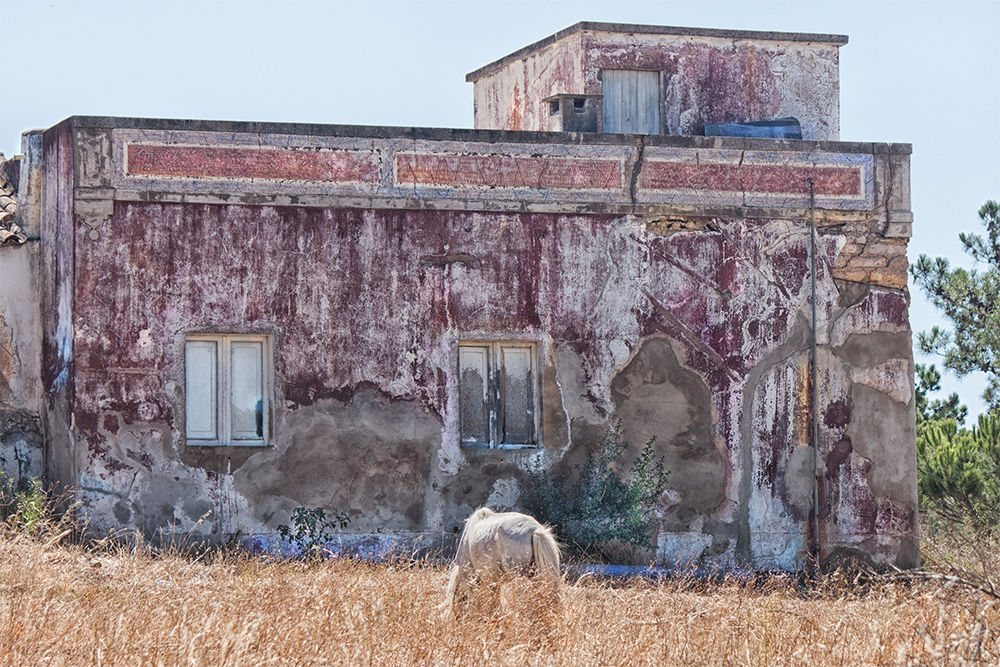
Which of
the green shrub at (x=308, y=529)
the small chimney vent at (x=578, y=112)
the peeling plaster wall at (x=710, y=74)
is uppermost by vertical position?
the peeling plaster wall at (x=710, y=74)

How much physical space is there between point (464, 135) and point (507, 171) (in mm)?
545

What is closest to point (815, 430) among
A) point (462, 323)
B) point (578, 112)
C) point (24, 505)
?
point (462, 323)

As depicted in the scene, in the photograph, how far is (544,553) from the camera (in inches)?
332

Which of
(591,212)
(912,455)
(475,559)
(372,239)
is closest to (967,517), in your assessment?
(912,455)

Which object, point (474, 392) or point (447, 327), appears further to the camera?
point (474, 392)

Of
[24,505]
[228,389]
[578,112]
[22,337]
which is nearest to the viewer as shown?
[24,505]

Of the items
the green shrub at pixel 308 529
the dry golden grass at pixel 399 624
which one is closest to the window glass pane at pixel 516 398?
the green shrub at pixel 308 529

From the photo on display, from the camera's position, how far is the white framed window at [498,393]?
1277 cm

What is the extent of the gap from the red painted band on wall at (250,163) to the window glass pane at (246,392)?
1620 mm

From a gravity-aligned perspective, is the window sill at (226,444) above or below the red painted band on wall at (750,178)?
below

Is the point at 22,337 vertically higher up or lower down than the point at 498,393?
higher up

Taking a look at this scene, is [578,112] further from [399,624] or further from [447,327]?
[399,624]

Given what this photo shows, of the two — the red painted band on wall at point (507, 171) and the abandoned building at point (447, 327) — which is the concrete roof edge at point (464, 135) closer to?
the abandoned building at point (447, 327)

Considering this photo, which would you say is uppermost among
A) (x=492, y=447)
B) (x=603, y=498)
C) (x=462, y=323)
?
(x=462, y=323)
